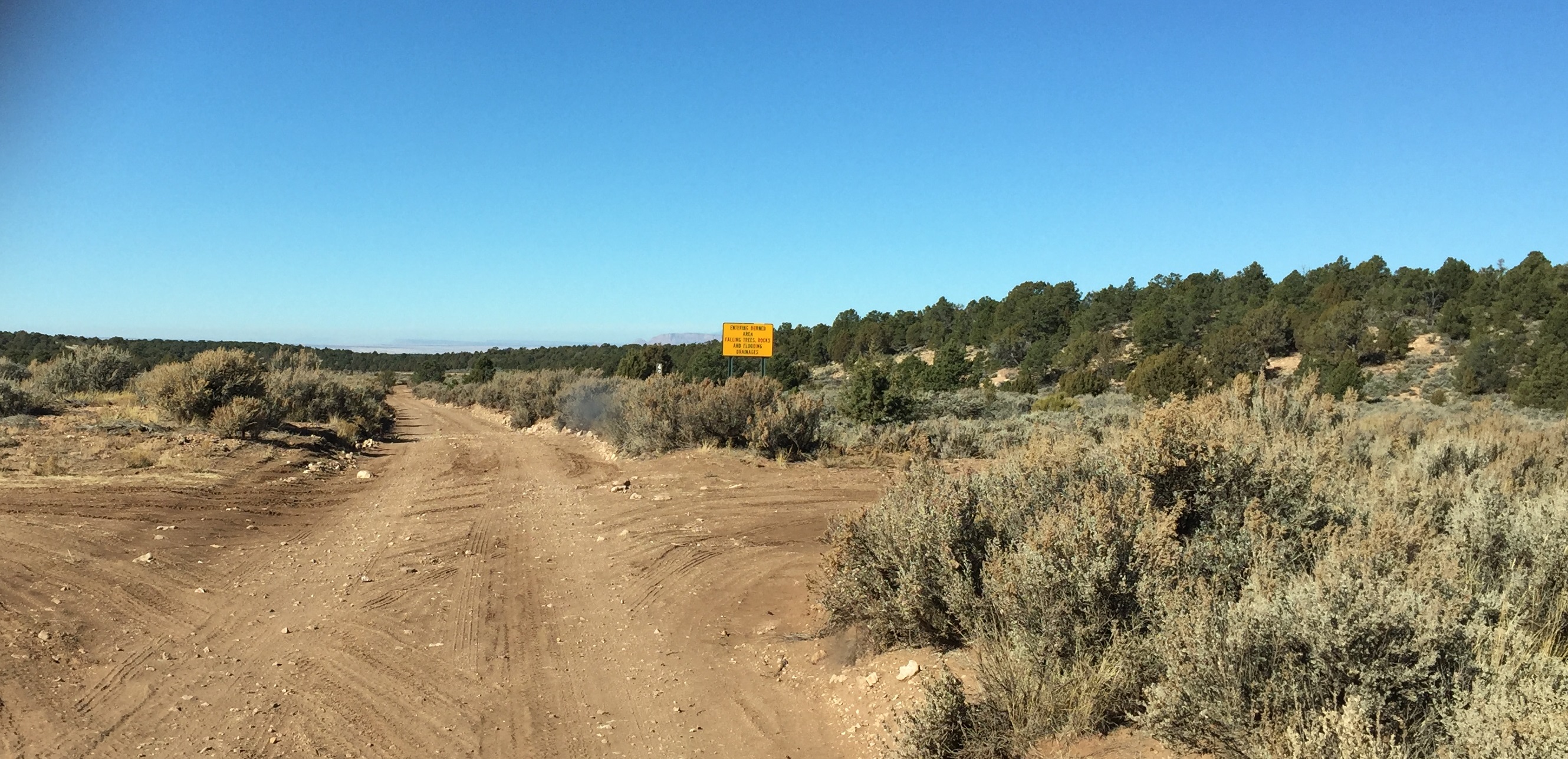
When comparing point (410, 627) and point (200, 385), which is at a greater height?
point (200, 385)

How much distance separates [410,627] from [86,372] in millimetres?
25327

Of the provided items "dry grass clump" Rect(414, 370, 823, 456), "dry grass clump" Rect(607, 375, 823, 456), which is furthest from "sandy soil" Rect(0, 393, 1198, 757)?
"dry grass clump" Rect(414, 370, 823, 456)

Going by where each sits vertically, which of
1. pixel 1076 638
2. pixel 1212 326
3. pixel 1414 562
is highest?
pixel 1212 326

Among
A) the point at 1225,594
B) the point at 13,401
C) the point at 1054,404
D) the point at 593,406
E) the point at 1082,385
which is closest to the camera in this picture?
the point at 1225,594

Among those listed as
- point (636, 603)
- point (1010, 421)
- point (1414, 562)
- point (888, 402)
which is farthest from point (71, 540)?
point (1010, 421)

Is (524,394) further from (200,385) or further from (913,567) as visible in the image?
(913,567)

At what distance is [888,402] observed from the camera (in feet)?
64.4

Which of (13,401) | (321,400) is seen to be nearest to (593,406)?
(321,400)

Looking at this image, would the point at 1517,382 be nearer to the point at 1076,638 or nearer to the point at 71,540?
the point at 1076,638

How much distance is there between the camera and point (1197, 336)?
57375 mm

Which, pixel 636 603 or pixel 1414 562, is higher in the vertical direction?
pixel 1414 562

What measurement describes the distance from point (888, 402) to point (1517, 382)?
32.6 meters

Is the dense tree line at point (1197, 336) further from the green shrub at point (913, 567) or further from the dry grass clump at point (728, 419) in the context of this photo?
the green shrub at point (913, 567)

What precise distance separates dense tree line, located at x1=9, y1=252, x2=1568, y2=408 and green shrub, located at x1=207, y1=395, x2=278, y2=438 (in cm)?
1289
